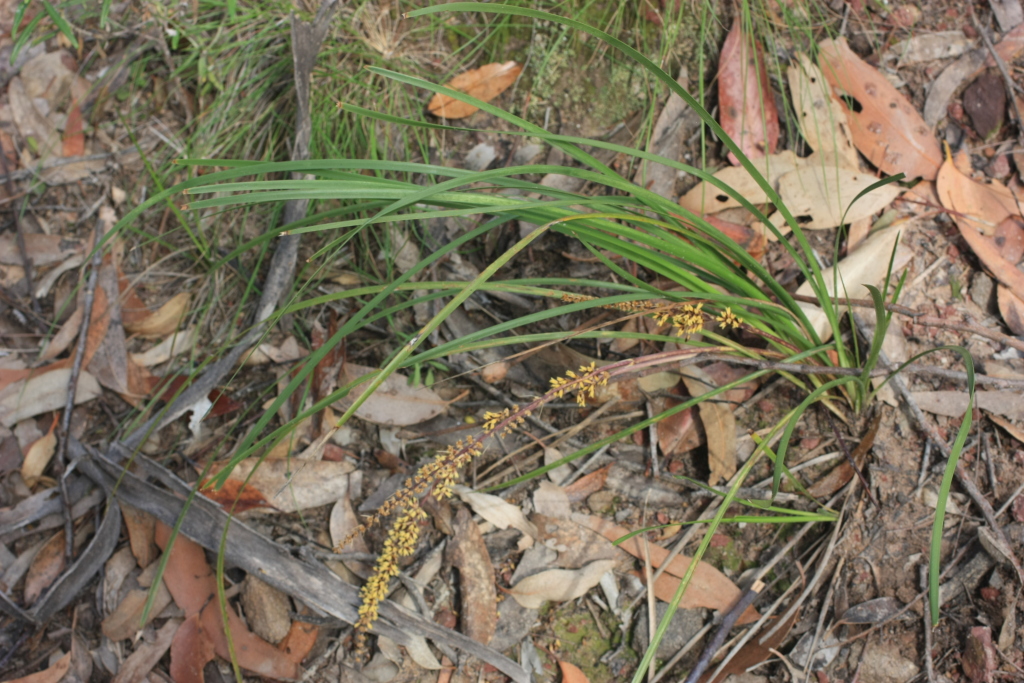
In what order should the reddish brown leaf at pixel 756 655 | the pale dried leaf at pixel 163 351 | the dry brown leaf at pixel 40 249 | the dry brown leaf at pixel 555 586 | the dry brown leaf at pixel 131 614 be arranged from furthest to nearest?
1. the dry brown leaf at pixel 40 249
2. the pale dried leaf at pixel 163 351
3. the dry brown leaf at pixel 131 614
4. the dry brown leaf at pixel 555 586
5. the reddish brown leaf at pixel 756 655

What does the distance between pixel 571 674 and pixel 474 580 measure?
1.04 ft

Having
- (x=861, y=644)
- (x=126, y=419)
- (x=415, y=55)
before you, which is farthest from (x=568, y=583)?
(x=415, y=55)

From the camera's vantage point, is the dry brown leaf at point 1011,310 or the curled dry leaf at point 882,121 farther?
the curled dry leaf at point 882,121

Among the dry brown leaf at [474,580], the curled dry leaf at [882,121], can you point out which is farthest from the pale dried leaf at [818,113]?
the dry brown leaf at [474,580]

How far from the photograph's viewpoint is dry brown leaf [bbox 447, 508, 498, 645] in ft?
4.99

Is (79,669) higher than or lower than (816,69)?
lower

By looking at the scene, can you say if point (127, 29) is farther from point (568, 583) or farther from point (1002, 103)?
point (1002, 103)

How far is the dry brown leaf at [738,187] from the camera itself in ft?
5.88

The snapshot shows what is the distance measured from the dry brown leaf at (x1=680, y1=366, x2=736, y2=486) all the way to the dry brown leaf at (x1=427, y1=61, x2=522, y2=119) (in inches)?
41.2

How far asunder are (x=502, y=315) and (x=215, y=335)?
0.89m

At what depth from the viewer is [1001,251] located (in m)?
1.70

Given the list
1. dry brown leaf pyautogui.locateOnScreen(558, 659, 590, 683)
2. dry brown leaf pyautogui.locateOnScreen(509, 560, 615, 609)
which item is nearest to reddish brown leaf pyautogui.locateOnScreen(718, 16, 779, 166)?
dry brown leaf pyautogui.locateOnScreen(509, 560, 615, 609)

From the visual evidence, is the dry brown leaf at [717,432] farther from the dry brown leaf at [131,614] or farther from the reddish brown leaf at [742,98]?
the dry brown leaf at [131,614]

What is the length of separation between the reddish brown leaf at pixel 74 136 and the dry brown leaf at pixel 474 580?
1.82 meters
